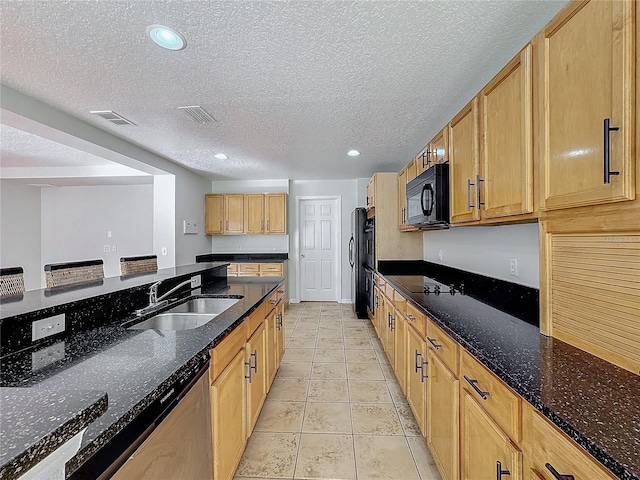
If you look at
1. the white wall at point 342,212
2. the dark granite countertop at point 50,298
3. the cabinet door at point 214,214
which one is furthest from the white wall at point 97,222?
the dark granite countertop at point 50,298

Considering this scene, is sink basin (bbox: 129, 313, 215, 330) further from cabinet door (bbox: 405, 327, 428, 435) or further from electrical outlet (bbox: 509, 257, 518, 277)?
electrical outlet (bbox: 509, 257, 518, 277)

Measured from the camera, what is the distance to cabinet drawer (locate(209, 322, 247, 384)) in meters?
1.26

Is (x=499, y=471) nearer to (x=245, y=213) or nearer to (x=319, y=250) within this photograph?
(x=319, y=250)

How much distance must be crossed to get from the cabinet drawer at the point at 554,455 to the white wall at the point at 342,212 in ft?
16.2

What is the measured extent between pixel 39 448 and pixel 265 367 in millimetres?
1800

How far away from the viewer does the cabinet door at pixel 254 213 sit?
5492 mm

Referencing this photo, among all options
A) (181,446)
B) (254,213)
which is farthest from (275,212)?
(181,446)

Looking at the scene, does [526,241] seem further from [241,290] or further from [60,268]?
[60,268]

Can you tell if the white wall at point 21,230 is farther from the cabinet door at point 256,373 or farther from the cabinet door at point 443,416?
the cabinet door at point 443,416

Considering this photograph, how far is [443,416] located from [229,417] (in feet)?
3.40

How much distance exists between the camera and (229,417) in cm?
144

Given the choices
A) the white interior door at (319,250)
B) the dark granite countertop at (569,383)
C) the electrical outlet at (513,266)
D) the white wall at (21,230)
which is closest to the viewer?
the dark granite countertop at (569,383)

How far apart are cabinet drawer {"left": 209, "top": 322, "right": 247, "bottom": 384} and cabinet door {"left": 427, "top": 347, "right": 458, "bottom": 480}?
1.04m

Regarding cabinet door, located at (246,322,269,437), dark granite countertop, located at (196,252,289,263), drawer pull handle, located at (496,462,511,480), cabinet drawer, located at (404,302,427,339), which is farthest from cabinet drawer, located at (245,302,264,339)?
dark granite countertop, located at (196,252,289,263)
